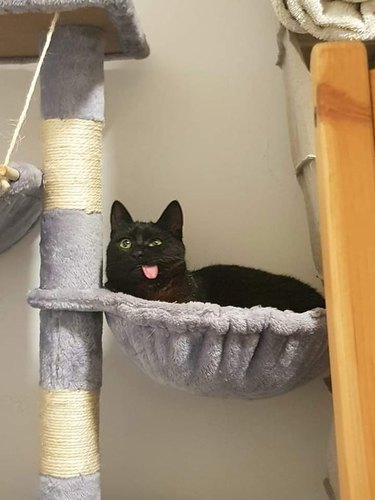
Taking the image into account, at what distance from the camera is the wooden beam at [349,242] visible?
0.75 m

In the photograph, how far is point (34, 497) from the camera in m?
1.16

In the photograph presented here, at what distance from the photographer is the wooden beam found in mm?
749

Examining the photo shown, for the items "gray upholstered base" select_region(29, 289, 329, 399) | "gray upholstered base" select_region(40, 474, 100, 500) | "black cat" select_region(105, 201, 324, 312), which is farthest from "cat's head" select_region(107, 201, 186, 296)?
"gray upholstered base" select_region(40, 474, 100, 500)

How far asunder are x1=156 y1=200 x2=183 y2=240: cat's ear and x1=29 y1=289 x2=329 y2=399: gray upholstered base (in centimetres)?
20

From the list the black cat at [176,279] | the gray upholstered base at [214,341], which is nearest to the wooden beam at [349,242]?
the gray upholstered base at [214,341]

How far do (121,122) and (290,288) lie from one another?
0.44 meters

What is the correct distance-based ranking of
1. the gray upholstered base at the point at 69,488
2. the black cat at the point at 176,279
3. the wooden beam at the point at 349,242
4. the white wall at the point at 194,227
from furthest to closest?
the white wall at the point at 194,227, the black cat at the point at 176,279, the gray upholstered base at the point at 69,488, the wooden beam at the point at 349,242

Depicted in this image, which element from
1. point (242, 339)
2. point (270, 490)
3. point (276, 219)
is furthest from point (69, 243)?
point (270, 490)

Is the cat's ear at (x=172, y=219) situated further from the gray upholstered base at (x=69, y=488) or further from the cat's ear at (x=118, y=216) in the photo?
the gray upholstered base at (x=69, y=488)

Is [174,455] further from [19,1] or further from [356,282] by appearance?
[19,1]

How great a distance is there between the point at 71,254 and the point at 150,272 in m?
0.14

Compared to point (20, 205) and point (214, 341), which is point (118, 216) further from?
point (214, 341)

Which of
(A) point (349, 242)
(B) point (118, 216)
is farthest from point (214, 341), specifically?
(B) point (118, 216)

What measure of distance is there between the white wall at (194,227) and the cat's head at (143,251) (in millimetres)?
103
